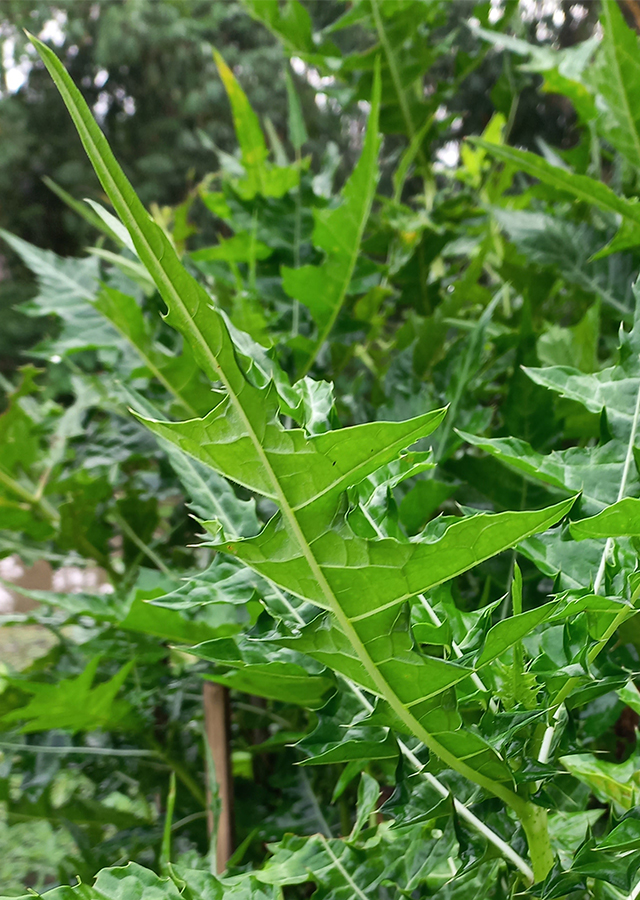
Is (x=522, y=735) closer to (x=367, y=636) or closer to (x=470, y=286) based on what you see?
(x=367, y=636)

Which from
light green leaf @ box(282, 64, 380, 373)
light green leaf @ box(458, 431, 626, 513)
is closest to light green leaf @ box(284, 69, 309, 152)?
light green leaf @ box(282, 64, 380, 373)

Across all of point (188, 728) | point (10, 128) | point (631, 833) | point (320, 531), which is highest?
point (10, 128)

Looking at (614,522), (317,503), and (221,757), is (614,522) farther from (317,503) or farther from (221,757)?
(221,757)

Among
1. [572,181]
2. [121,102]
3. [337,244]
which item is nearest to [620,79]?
[572,181]

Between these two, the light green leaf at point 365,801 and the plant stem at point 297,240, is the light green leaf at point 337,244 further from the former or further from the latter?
the light green leaf at point 365,801

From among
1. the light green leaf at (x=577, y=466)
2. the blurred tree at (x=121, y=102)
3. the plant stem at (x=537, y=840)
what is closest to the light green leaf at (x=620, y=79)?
the light green leaf at (x=577, y=466)

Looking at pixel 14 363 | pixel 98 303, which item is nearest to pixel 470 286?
pixel 98 303

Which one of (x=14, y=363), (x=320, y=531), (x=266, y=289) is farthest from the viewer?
(x=14, y=363)
